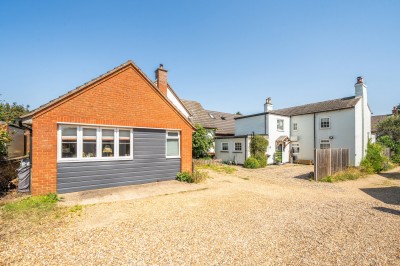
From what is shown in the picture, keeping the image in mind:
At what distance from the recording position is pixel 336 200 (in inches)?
360

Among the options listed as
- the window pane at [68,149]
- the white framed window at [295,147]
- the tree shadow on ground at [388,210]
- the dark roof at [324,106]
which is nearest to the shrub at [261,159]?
the dark roof at [324,106]

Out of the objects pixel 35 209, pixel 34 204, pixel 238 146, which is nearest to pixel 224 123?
pixel 238 146

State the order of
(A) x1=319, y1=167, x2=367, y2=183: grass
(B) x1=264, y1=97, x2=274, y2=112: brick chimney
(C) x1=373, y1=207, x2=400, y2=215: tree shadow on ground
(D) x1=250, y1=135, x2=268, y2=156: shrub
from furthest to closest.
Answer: (B) x1=264, y1=97, x2=274, y2=112: brick chimney
(D) x1=250, y1=135, x2=268, y2=156: shrub
(A) x1=319, y1=167, x2=367, y2=183: grass
(C) x1=373, y1=207, x2=400, y2=215: tree shadow on ground

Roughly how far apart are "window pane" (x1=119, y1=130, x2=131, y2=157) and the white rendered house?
1424cm

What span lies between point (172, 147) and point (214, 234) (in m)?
7.86

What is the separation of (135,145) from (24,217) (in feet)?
18.2

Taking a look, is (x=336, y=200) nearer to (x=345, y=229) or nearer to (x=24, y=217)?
(x=345, y=229)

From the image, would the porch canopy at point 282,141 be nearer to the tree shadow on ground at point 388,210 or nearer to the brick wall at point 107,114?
the brick wall at point 107,114

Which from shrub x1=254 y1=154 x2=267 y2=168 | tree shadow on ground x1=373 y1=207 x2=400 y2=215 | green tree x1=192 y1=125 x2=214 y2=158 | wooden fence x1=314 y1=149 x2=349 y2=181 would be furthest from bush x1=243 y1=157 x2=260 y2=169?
tree shadow on ground x1=373 y1=207 x2=400 y2=215

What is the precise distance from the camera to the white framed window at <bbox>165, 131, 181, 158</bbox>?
12.5 meters

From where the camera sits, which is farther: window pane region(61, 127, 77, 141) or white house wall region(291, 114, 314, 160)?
white house wall region(291, 114, 314, 160)

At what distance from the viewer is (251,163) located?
67.8 ft

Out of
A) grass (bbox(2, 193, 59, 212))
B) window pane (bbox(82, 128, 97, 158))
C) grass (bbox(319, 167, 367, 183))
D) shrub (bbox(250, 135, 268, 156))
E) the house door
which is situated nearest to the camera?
grass (bbox(2, 193, 59, 212))

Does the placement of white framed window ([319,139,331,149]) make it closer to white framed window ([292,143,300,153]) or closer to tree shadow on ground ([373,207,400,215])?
white framed window ([292,143,300,153])
